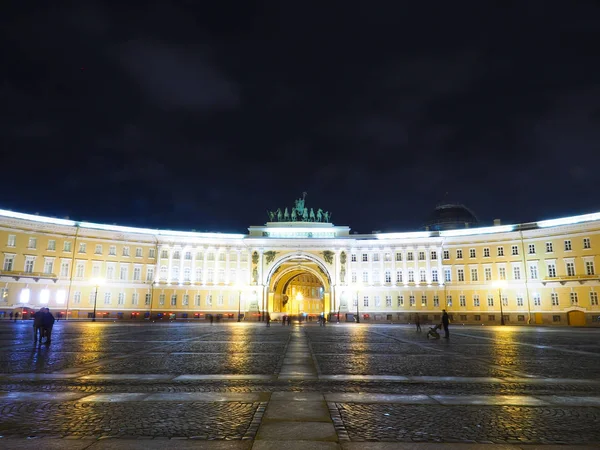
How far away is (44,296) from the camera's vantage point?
65.2 meters

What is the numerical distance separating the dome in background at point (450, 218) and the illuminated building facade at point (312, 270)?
14.6 m

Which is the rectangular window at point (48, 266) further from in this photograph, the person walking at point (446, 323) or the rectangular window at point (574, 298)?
the rectangular window at point (574, 298)

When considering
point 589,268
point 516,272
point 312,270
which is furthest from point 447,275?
point 312,270

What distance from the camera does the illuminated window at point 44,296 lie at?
64738 millimetres

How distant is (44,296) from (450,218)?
7756 centimetres

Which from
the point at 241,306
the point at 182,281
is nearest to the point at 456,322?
the point at 241,306

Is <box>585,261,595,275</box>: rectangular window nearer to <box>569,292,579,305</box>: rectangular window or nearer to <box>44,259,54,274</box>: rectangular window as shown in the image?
<box>569,292,579,305</box>: rectangular window

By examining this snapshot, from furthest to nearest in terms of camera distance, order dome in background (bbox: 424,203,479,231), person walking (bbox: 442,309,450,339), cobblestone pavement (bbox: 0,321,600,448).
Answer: dome in background (bbox: 424,203,479,231)
person walking (bbox: 442,309,450,339)
cobblestone pavement (bbox: 0,321,600,448)

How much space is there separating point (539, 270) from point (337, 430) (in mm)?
70725

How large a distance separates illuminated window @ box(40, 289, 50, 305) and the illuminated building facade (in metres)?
0.15

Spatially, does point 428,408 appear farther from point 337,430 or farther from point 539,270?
point 539,270

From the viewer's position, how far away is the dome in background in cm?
9355

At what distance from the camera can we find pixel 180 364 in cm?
1469

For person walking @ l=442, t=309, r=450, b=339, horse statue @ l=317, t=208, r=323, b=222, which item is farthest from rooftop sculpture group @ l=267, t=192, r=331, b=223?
person walking @ l=442, t=309, r=450, b=339
